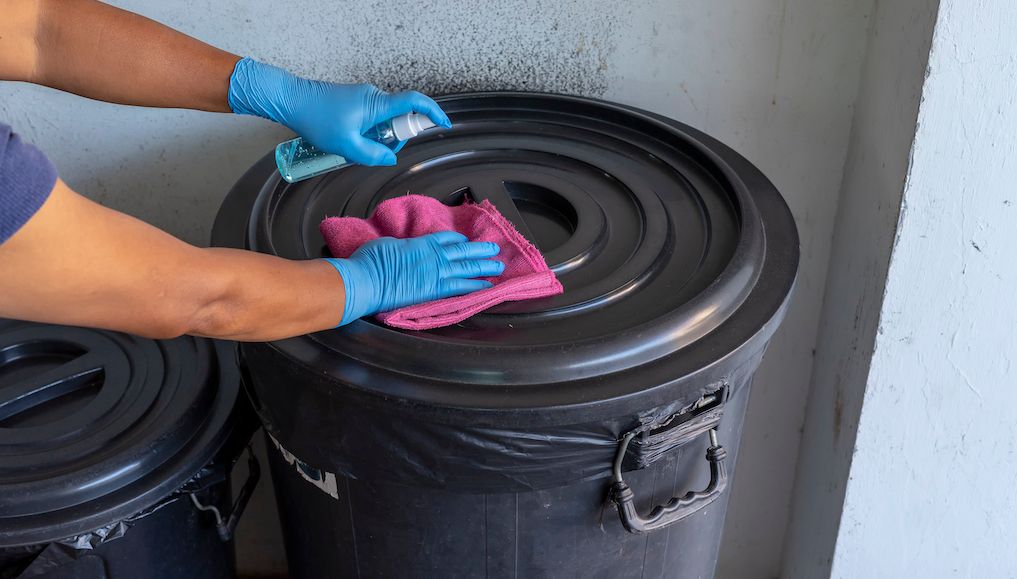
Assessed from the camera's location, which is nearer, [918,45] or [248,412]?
[918,45]

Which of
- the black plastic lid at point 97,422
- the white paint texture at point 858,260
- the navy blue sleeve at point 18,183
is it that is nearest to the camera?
the navy blue sleeve at point 18,183

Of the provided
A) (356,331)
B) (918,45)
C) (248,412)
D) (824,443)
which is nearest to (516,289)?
(356,331)

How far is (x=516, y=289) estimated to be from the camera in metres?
1.14

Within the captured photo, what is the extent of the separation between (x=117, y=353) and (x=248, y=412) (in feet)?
0.72

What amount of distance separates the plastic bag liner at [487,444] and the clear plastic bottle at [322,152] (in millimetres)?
351

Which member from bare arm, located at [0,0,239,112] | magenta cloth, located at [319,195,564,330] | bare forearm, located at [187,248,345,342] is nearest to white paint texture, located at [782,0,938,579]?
magenta cloth, located at [319,195,564,330]

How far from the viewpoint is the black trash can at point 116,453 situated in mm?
1229

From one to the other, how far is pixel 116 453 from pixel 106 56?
0.54m

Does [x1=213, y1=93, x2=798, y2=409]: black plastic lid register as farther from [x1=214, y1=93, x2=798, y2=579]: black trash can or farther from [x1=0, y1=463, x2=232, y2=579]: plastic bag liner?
[x1=0, y1=463, x2=232, y2=579]: plastic bag liner

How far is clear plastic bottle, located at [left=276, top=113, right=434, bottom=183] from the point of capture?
1.31 meters

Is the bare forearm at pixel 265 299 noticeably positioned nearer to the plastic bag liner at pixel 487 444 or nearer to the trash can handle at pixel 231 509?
the plastic bag liner at pixel 487 444

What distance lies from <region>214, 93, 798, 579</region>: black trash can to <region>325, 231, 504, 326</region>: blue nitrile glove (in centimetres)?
5

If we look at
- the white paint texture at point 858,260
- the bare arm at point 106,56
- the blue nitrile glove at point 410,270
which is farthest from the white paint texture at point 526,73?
the blue nitrile glove at point 410,270

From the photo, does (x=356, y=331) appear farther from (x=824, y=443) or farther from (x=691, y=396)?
(x=824, y=443)
